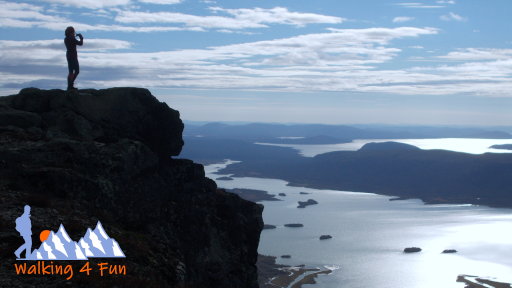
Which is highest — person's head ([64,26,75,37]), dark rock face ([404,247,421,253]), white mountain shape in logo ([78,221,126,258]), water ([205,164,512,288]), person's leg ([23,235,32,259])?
person's head ([64,26,75,37])

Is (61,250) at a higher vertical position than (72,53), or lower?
lower

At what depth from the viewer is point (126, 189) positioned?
1003 inches

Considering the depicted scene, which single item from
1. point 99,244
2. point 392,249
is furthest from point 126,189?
point 392,249

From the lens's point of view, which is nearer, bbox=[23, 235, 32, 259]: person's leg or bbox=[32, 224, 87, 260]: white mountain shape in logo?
bbox=[23, 235, 32, 259]: person's leg

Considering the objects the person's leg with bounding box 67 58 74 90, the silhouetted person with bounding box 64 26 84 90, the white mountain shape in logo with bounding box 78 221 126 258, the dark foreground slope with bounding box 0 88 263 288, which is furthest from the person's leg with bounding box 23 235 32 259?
the person's leg with bounding box 67 58 74 90

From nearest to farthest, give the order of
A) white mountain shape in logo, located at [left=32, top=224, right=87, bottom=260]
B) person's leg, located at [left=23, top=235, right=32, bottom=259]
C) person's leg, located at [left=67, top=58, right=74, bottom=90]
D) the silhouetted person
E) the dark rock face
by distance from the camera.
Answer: person's leg, located at [left=23, top=235, right=32, bottom=259]
white mountain shape in logo, located at [left=32, top=224, right=87, bottom=260]
the silhouetted person
person's leg, located at [left=67, top=58, right=74, bottom=90]
the dark rock face

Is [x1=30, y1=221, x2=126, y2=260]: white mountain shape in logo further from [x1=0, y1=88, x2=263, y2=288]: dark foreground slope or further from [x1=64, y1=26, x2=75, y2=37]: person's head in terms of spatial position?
[x1=64, y1=26, x2=75, y2=37]: person's head

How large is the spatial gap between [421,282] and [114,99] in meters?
99.9

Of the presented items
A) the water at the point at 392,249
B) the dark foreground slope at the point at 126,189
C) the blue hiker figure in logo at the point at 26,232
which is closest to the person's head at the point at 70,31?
the dark foreground slope at the point at 126,189

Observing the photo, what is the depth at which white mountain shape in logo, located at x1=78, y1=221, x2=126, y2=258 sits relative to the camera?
654 inches

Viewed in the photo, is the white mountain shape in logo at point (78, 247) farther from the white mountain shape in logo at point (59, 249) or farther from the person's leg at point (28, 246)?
the person's leg at point (28, 246)

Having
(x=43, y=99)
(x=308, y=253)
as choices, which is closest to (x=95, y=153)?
(x=43, y=99)

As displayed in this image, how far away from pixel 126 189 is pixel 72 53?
31.6 feet

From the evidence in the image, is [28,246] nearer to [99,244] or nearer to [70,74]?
[99,244]
